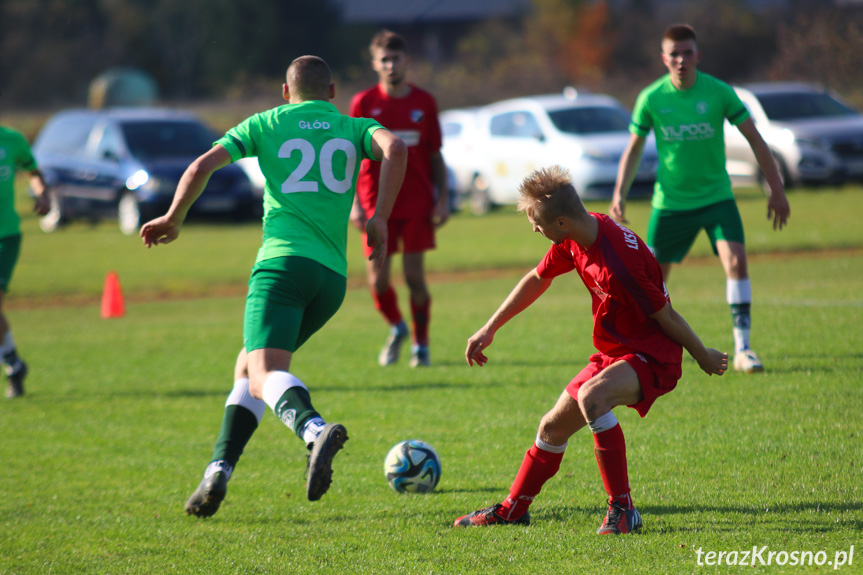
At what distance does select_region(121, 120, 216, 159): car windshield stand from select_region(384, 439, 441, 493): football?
1547 cm

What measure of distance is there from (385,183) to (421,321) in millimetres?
3628

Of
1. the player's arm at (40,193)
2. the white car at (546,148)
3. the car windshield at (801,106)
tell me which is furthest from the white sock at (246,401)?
the car windshield at (801,106)

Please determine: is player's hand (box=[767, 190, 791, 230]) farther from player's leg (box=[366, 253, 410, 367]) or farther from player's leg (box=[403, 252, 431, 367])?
player's leg (box=[366, 253, 410, 367])

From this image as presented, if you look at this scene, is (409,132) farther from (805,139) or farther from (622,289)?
(805,139)

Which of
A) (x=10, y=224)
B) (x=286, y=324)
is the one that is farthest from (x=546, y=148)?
(x=286, y=324)

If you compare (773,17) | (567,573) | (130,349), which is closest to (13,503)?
(567,573)

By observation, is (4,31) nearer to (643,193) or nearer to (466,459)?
(643,193)

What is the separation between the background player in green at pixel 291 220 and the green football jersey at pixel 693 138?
3228 mm

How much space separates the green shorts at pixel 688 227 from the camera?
6891 mm

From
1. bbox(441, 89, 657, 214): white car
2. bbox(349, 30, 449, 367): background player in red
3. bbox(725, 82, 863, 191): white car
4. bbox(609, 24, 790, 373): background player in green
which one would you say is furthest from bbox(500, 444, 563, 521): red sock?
bbox(725, 82, 863, 191): white car

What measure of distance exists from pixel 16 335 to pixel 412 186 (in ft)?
18.2

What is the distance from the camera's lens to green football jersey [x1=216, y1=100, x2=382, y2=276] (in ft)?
14.4

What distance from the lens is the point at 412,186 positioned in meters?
7.87

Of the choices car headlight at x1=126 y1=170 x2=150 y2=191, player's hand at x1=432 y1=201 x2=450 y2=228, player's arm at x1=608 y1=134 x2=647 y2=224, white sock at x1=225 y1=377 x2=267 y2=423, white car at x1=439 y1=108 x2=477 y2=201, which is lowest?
white sock at x1=225 y1=377 x2=267 y2=423
